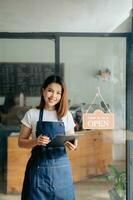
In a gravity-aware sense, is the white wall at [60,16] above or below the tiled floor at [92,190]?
above

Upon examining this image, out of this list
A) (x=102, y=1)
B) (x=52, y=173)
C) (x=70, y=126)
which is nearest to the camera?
(x=52, y=173)

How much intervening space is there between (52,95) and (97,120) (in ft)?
2.17

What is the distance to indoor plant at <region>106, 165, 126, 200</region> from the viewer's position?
277 centimetres

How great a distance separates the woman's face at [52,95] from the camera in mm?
1961

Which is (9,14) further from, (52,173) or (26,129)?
(52,173)

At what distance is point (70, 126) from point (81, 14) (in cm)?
111

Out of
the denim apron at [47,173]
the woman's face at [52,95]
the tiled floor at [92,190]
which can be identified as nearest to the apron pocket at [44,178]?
the denim apron at [47,173]

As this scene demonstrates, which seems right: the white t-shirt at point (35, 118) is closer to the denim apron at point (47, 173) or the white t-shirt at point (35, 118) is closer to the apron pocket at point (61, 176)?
the denim apron at point (47, 173)

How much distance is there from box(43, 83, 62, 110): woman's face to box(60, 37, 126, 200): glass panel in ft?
2.17

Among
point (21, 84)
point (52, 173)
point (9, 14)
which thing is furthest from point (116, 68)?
point (52, 173)

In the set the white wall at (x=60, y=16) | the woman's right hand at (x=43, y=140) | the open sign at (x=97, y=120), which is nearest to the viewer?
the woman's right hand at (x=43, y=140)

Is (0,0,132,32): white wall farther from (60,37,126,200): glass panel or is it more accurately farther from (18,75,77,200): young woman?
(18,75,77,200): young woman

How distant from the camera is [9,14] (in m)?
2.72

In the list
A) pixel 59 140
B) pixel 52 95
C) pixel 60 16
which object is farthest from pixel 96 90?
pixel 59 140
